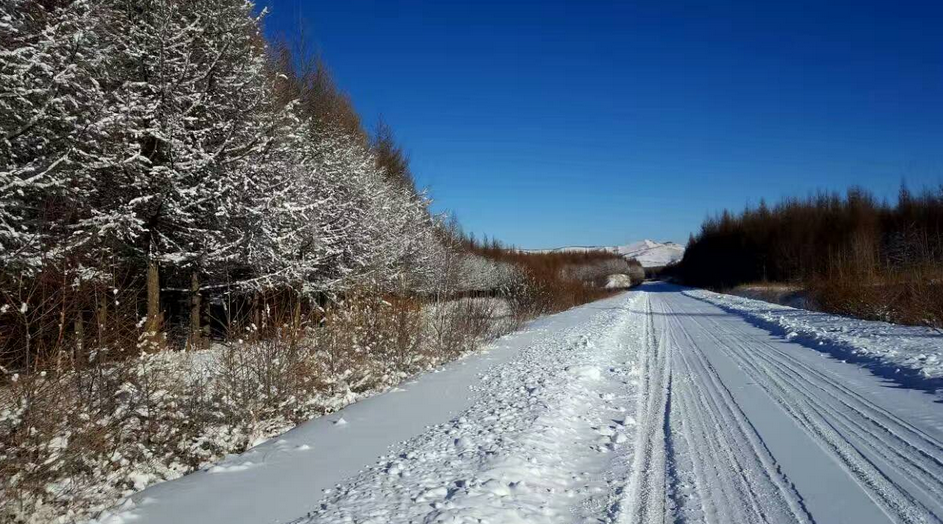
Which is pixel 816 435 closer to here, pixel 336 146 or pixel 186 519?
pixel 186 519

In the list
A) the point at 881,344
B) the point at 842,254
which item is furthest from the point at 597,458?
the point at 842,254

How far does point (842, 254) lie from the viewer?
27.3m

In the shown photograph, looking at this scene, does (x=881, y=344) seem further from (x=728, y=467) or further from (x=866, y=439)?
(x=728, y=467)

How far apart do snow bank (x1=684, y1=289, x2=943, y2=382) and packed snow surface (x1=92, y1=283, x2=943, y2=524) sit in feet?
1.71

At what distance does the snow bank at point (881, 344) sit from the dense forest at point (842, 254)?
269cm

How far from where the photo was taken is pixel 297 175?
15.5 m

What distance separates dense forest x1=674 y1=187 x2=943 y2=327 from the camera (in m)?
19.4

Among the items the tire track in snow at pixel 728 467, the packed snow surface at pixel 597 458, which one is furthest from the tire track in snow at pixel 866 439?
the tire track in snow at pixel 728 467

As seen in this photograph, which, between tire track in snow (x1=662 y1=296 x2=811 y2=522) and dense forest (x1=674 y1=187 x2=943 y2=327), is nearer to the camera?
tire track in snow (x1=662 y1=296 x2=811 y2=522)

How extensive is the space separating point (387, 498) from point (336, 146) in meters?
19.3

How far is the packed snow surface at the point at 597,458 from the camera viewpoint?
4.29 metres

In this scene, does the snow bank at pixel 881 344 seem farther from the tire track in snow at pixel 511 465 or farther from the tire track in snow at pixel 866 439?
the tire track in snow at pixel 511 465

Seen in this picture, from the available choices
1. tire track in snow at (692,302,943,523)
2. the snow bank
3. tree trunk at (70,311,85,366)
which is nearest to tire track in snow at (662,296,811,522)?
tire track in snow at (692,302,943,523)

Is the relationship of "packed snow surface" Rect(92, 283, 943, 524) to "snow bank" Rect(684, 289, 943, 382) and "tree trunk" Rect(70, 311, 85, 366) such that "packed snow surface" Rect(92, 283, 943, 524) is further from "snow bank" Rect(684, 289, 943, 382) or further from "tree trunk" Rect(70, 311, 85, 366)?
"tree trunk" Rect(70, 311, 85, 366)
